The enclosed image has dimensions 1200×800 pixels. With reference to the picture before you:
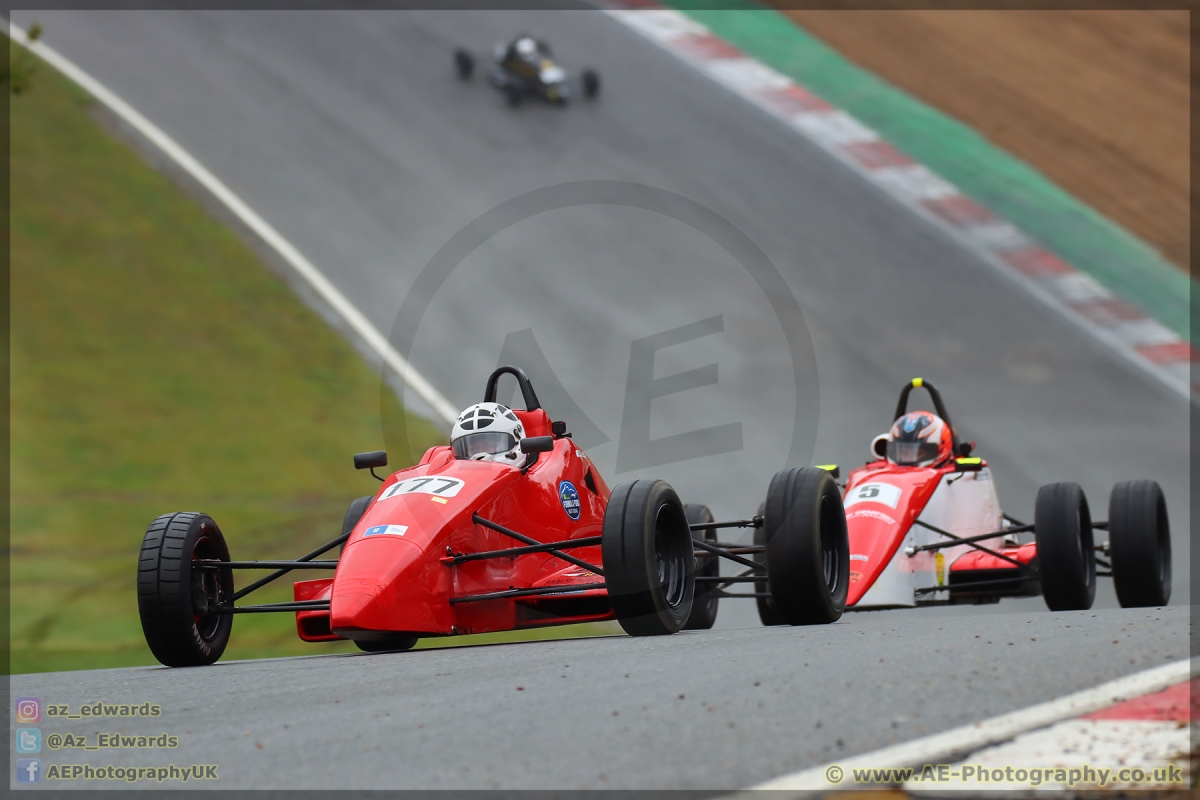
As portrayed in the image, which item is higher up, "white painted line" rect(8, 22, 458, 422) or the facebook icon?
"white painted line" rect(8, 22, 458, 422)

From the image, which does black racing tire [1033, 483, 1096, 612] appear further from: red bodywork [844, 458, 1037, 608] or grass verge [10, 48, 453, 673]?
grass verge [10, 48, 453, 673]

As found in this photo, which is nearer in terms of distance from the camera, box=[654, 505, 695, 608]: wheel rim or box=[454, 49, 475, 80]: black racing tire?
box=[654, 505, 695, 608]: wheel rim

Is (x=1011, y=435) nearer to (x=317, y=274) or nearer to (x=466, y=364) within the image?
(x=466, y=364)

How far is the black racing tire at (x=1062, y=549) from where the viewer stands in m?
8.84

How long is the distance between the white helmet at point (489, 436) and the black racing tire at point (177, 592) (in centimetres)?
169

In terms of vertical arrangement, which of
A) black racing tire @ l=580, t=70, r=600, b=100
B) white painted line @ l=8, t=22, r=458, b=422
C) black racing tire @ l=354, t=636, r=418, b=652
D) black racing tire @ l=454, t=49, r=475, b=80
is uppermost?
black racing tire @ l=454, t=49, r=475, b=80

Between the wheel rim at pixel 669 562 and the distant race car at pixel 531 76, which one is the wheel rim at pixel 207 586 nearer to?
the wheel rim at pixel 669 562

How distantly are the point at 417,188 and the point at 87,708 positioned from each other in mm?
18143

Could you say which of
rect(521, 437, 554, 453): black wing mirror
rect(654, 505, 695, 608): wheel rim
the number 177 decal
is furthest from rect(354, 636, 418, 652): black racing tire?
rect(654, 505, 695, 608): wheel rim

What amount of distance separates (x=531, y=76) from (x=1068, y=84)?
11682mm

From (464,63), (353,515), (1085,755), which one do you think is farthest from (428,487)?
(464,63)

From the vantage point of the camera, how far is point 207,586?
24.7 ft

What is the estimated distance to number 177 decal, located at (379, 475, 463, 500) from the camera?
24.5 ft

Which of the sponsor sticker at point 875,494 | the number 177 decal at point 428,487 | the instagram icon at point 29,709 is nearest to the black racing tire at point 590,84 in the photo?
the sponsor sticker at point 875,494
